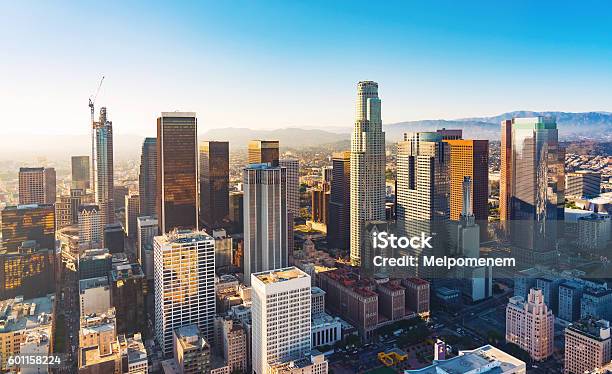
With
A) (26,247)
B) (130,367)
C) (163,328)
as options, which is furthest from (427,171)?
(26,247)

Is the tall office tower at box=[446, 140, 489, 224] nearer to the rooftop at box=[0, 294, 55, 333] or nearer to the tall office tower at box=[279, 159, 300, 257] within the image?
the tall office tower at box=[279, 159, 300, 257]

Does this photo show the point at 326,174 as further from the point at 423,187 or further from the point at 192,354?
the point at 192,354

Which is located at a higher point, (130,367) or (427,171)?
(427,171)

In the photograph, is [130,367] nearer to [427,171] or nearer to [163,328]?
[163,328]

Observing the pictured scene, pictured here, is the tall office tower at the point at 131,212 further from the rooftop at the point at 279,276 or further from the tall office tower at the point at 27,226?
the rooftop at the point at 279,276

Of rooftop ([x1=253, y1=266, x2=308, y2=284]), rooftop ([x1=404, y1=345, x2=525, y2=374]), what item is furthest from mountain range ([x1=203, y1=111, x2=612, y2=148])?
rooftop ([x1=404, y1=345, x2=525, y2=374])

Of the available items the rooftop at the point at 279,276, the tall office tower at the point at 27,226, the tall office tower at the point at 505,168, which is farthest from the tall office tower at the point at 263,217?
the tall office tower at the point at 505,168

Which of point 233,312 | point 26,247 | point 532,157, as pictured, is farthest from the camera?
point 532,157

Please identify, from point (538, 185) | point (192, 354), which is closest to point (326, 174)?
point (538, 185)
